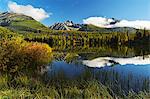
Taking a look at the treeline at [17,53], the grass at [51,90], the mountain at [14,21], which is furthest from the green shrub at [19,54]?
the grass at [51,90]

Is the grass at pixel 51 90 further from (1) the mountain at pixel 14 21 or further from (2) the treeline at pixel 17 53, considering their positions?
(1) the mountain at pixel 14 21

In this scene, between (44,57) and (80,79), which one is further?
(44,57)

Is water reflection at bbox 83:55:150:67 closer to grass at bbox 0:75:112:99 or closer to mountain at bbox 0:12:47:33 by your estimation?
mountain at bbox 0:12:47:33

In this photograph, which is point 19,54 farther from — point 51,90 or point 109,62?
point 109,62

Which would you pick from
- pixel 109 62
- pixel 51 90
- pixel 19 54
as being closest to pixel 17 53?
pixel 19 54

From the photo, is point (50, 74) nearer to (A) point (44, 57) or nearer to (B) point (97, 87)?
(A) point (44, 57)

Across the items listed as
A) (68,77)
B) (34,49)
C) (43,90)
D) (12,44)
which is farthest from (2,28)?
(43,90)

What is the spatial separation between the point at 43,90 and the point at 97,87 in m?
0.75

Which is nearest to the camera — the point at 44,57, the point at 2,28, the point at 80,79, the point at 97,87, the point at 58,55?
the point at 97,87

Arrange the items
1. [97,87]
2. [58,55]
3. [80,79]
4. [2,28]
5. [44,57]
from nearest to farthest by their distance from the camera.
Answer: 1. [97,87]
2. [80,79]
3. [44,57]
4. [2,28]
5. [58,55]

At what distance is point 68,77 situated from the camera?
5352 millimetres

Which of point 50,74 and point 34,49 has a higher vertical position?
point 34,49

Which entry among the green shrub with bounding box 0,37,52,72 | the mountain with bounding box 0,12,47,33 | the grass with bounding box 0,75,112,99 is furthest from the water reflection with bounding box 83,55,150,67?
the grass with bounding box 0,75,112,99

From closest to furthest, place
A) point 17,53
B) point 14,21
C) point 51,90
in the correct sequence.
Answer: point 51,90 < point 17,53 < point 14,21
